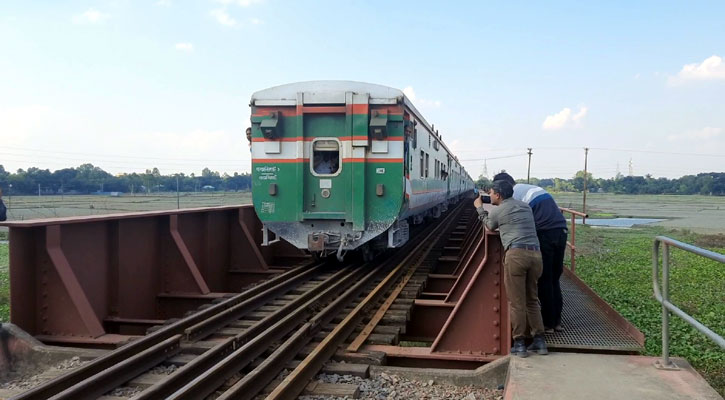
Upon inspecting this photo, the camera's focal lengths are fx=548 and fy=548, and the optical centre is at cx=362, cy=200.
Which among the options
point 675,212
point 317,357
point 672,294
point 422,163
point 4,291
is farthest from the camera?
point 675,212

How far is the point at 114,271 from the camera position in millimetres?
7102

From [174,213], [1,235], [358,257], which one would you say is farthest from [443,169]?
[1,235]

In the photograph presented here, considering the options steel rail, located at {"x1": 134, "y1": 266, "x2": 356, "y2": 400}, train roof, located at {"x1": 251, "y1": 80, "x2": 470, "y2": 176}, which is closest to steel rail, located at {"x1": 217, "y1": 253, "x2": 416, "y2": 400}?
steel rail, located at {"x1": 134, "y1": 266, "x2": 356, "y2": 400}

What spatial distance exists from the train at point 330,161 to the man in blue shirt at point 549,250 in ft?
14.1

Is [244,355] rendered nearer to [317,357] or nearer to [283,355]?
[283,355]

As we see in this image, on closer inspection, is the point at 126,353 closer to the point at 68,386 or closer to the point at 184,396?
the point at 68,386

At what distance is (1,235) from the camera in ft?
83.7

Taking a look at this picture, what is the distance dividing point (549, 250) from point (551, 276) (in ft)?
0.91

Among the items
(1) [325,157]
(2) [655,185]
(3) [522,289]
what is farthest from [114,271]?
(2) [655,185]

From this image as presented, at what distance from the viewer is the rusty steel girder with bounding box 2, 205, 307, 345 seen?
237 inches

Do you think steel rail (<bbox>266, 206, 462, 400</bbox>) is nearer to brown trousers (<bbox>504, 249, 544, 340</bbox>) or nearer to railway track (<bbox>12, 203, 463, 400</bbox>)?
railway track (<bbox>12, 203, 463, 400</bbox>)

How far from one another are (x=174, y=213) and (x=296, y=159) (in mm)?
2596

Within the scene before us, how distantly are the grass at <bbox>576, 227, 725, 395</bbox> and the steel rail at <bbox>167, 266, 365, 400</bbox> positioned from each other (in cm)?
441

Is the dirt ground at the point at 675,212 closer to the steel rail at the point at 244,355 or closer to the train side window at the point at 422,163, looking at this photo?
the train side window at the point at 422,163
